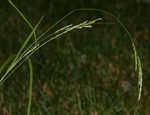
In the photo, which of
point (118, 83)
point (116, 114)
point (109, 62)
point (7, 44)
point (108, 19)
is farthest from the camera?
point (108, 19)

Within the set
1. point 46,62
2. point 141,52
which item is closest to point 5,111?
point 46,62

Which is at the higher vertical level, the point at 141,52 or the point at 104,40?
the point at 104,40

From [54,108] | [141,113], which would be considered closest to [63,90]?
[54,108]

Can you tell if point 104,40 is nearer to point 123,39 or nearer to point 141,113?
point 123,39

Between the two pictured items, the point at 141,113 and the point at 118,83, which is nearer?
the point at 141,113

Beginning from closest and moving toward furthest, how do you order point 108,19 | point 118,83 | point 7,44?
point 118,83 < point 7,44 < point 108,19

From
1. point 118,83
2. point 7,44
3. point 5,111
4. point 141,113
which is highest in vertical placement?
point 7,44

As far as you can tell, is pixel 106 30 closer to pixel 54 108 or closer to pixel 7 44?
pixel 7 44
